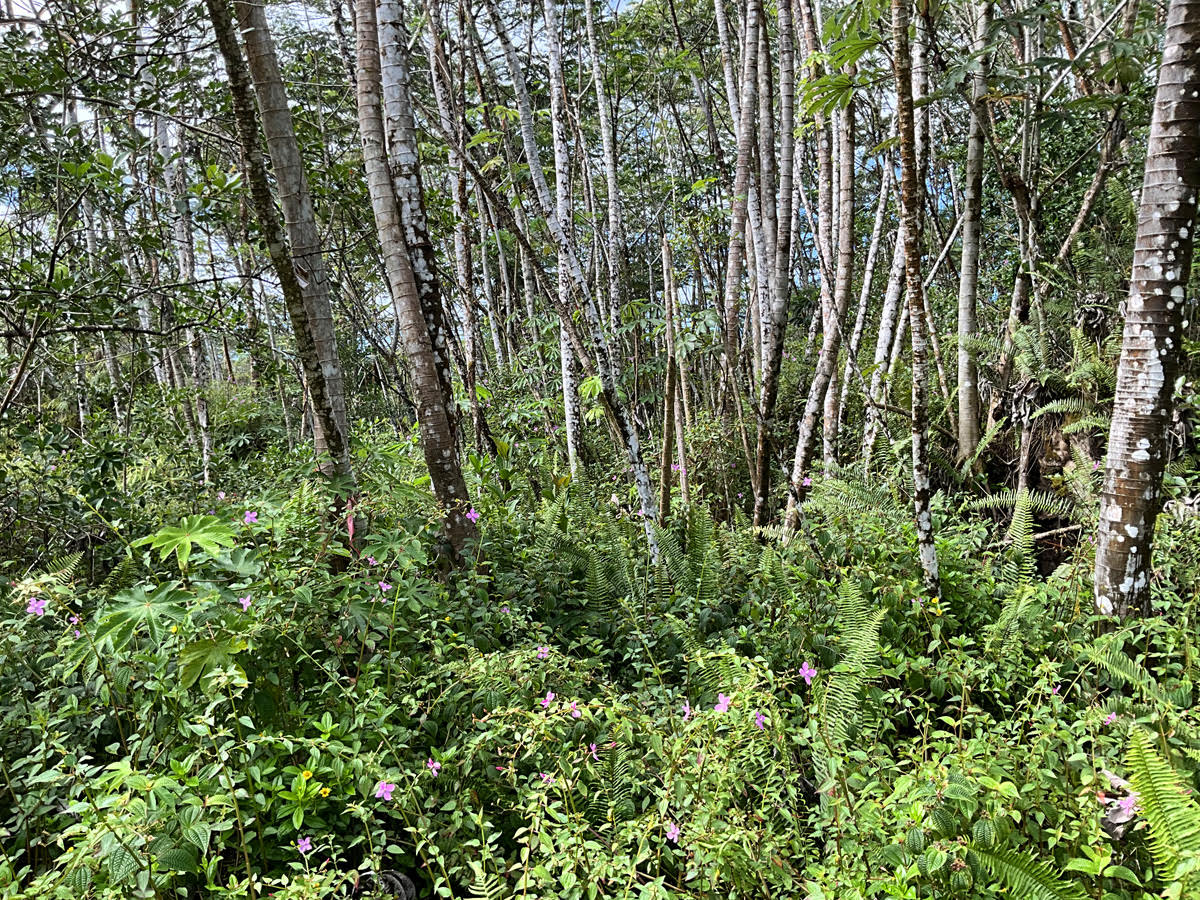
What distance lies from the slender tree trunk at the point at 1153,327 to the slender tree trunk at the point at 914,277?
74 centimetres

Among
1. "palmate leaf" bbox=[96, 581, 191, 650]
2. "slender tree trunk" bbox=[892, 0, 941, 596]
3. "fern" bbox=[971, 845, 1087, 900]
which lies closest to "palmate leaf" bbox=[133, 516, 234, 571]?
"palmate leaf" bbox=[96, 581, 191, 650]

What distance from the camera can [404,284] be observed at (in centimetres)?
367

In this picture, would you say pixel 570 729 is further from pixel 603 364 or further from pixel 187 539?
pixel 603 364

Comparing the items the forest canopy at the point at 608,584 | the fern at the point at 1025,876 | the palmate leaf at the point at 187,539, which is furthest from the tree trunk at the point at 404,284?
the fern at the point at 1025,876

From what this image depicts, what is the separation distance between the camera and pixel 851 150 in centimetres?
454

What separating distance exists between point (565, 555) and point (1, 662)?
9.01ft

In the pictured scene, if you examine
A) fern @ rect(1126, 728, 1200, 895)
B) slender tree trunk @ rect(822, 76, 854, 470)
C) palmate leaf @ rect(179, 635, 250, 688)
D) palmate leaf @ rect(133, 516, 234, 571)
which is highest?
slender tree trunk @ rect(822, 76, 854, 470)

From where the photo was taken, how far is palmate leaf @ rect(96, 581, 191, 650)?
222cm

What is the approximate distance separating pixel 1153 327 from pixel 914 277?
0.98 metres

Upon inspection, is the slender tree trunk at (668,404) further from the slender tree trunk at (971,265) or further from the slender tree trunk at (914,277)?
the slender tree trunk at (971,265)

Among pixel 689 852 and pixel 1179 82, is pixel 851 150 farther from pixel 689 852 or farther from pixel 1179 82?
pixel 689 852

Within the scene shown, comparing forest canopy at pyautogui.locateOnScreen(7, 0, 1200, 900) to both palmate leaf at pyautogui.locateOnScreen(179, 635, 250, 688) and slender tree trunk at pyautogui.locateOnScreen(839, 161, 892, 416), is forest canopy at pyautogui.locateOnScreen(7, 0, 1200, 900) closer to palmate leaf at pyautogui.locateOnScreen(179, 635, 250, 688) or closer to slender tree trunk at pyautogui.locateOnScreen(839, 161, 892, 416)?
palmate leaf at pyautogui.locateOnScreen(179, 635, 250, 688)

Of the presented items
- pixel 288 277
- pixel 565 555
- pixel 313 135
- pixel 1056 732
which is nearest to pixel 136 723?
pixel 288 277

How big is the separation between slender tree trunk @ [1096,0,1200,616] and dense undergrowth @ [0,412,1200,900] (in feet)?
1.15
